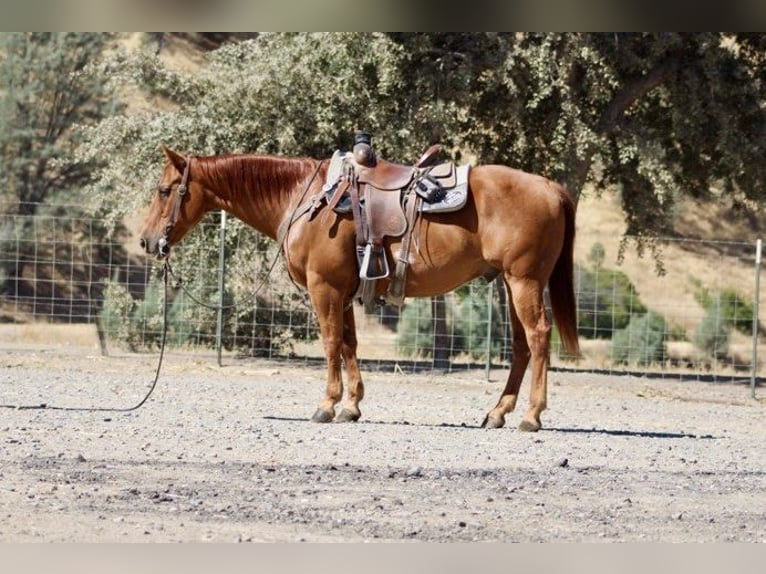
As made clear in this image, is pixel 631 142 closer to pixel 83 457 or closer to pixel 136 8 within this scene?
pixel 83 457

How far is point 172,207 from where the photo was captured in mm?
11031

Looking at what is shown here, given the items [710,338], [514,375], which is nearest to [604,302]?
[710,338]

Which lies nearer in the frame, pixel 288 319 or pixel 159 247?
pixel 159 247

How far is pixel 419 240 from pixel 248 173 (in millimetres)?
1540

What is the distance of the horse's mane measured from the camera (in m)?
11.1

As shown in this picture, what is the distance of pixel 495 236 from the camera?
10602mm

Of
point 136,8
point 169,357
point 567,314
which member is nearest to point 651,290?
point 169,357

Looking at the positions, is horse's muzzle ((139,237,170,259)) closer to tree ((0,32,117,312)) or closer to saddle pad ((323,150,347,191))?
saddle pad ((323,150,347,191))

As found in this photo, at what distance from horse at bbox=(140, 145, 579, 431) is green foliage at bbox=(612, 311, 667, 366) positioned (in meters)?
10.2

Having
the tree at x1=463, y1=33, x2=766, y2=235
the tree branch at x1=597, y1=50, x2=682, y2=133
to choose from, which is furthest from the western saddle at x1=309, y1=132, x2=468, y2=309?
the tree branch at x1=597, y1=50, x2=682, y2=133

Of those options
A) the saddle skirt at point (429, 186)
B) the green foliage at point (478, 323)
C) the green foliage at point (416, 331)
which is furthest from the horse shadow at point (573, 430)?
the green foliage at point (416, 331)

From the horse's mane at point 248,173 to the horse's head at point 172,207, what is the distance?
0.15 m

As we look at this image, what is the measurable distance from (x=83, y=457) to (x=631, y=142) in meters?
11.5

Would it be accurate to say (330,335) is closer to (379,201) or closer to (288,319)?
(379,201)
